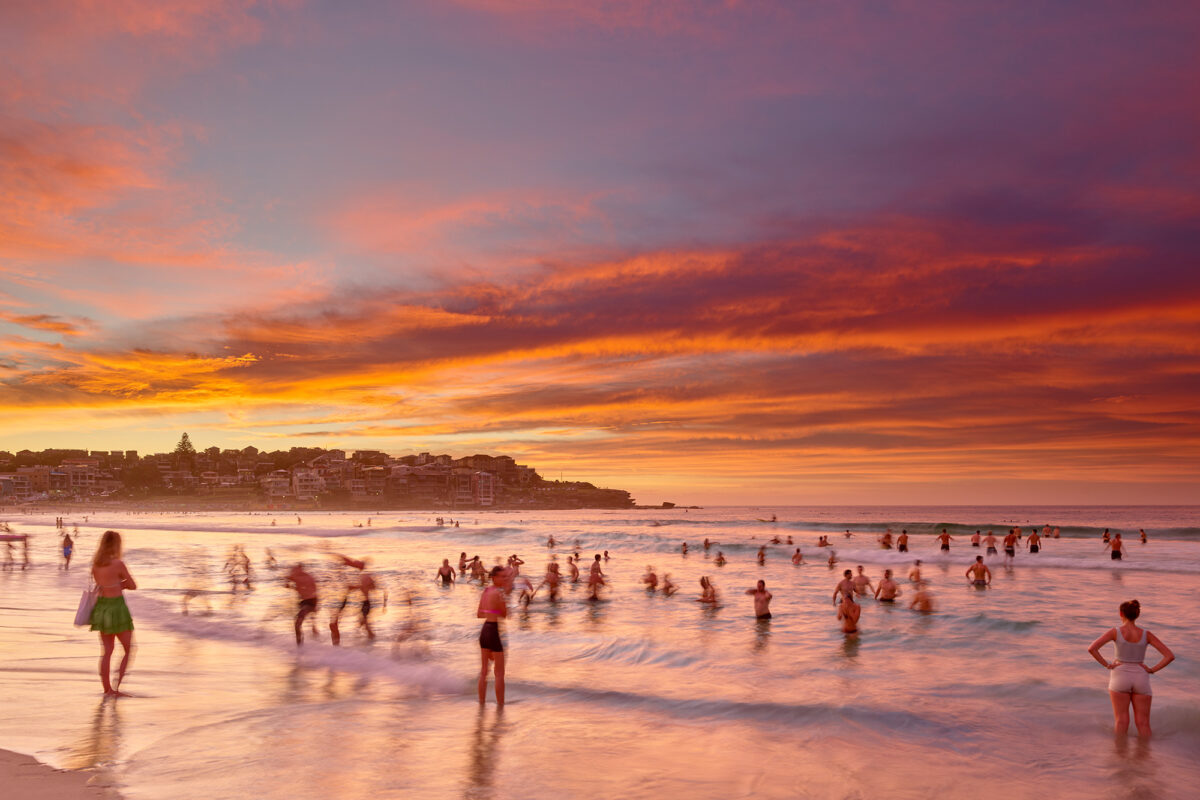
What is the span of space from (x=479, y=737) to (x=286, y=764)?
260 centimetres

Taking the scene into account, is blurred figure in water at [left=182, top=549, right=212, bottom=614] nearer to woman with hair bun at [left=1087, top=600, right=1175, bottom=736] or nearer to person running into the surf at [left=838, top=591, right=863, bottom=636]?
person running into the surf at [left=838, top=591, right=863, bottom=636]

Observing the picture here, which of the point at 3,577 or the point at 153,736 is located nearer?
the point at 153,736

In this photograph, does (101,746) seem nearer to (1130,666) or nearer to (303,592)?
(303,592)

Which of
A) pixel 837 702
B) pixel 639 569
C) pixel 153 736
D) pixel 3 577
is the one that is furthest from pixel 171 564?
pixel 837 702

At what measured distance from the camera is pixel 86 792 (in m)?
7.14

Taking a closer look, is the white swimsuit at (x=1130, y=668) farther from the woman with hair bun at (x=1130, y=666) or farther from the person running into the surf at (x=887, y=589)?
the person running into the surf at (x=887, y=589)

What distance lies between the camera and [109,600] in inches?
422

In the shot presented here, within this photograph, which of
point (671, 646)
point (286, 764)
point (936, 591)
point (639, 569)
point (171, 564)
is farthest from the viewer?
point (639, 569)

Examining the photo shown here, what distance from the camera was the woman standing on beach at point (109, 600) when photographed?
10492mm

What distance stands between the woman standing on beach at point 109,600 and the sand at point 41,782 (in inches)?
115

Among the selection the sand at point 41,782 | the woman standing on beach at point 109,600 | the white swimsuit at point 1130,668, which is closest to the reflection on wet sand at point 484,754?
the sand at point 41,782

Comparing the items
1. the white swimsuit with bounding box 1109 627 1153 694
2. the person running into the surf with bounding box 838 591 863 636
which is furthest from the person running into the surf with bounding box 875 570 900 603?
the white swimsuit with bounding box 1109 627 1153 694

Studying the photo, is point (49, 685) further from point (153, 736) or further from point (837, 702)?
point (837, 702)

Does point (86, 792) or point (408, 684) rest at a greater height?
point (86, 792)
